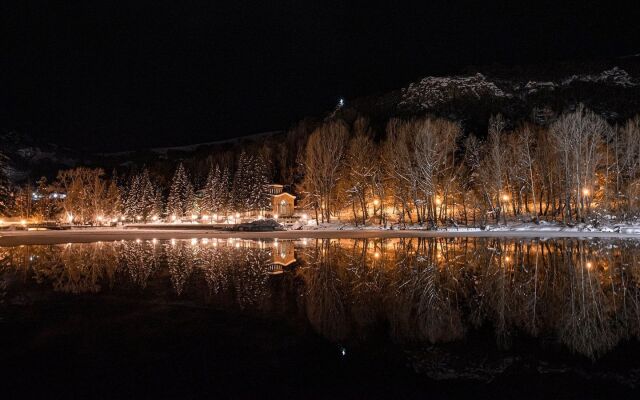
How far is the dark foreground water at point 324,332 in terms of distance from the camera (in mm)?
7289

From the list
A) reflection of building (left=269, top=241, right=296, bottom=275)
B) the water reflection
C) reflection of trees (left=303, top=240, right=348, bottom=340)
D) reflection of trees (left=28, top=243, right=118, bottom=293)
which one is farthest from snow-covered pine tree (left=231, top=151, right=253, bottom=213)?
reflection of trees (left=303, top=240, right=348, bottom=340)

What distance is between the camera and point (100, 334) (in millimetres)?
10125

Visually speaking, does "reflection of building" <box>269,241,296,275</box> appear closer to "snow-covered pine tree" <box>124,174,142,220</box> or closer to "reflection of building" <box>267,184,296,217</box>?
"reflection of building" <box>267,184,296,217</box>

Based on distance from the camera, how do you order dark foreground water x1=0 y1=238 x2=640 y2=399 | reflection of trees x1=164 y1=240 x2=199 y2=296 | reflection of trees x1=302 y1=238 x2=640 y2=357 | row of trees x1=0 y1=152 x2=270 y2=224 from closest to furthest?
dark foreground water x1=0 y1=238 x2=640 y2=399 → reflection of trees x1=302 y1=238 x2=640 y2=357 → reflection of trees x1=164 y1=240 x2=199 y2=296 → row of trees x1=0 y1=152 x2=270 y2=224

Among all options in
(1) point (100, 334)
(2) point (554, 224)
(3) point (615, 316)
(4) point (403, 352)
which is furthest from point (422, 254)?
(2) point (554, 224)

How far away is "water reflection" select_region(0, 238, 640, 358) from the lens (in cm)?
1048

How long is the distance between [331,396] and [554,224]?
4725 centimetres

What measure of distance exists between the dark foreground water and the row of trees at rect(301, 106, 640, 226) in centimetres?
3225

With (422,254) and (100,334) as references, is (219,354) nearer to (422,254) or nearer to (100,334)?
(100,334)

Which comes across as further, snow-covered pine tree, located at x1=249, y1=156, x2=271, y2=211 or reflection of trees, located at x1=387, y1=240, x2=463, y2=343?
snow-covered pine tree, located at x1=249, y1=156, x2=271, y2=211

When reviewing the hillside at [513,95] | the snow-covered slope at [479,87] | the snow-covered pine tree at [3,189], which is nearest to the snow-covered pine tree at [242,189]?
the hillside at [513,95]

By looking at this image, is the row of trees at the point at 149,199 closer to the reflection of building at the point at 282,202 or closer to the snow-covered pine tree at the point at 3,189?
the reflection of building at the point at 282,202

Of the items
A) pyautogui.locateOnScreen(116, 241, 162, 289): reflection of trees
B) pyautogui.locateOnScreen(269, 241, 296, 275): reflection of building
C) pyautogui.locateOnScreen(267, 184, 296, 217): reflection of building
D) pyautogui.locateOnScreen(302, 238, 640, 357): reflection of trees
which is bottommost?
pyautogui.locateOnScreen(302, 238, 640, 357): reflection of trees

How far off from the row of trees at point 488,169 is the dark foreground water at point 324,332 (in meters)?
32.2
